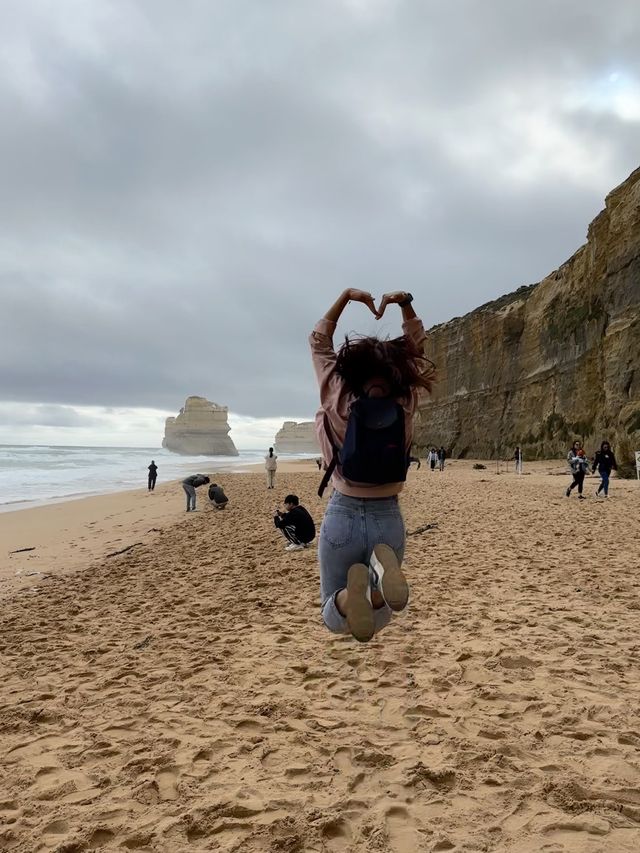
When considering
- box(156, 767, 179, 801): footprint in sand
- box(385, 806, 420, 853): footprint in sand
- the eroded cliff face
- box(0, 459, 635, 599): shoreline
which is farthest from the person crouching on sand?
the eroded cliff face

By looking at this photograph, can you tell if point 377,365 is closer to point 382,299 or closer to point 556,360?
point 382,299

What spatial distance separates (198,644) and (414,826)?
3.15 metres

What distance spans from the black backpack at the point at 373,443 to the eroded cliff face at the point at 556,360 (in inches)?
809

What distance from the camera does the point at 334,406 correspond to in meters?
2.57

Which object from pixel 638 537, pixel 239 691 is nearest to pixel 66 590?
pixel 239 691

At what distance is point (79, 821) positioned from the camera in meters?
2.77

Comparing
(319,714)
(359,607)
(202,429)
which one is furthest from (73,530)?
(202,429)

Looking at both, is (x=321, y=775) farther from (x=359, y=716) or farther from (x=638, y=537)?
(x=638, y=537)

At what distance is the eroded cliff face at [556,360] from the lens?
24016mm

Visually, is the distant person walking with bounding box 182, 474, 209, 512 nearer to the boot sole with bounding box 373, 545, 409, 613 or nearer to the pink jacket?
the pink jacket

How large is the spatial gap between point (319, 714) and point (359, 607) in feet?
6.40

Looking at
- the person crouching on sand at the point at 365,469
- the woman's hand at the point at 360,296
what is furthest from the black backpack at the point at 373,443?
the woman's hand at the point at 360,296

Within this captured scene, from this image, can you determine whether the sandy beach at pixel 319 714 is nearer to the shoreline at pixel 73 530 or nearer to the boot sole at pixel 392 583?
the boot sole at pixel 392 583

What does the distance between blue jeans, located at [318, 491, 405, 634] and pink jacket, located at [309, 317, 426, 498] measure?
6 centimetres
